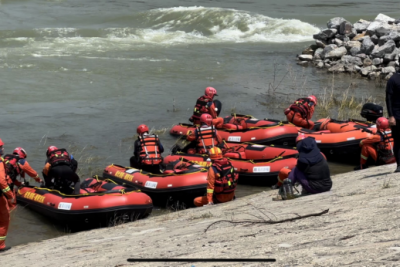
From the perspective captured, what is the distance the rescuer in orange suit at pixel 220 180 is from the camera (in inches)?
319

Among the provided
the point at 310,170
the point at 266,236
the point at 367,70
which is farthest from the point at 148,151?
the point at 367,70

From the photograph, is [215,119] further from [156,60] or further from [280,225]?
[156,60]

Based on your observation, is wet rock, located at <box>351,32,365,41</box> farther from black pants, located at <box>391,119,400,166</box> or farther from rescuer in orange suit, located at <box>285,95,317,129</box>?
black pants, located at <box>391,119,400,166</box>

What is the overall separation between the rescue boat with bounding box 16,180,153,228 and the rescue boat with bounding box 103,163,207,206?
2.10 ft

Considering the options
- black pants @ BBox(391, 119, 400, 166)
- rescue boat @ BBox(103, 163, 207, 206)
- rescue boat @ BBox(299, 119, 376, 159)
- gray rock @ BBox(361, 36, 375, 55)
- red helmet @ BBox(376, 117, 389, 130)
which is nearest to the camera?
black pants @ BBox(391, 119, 400, 166)

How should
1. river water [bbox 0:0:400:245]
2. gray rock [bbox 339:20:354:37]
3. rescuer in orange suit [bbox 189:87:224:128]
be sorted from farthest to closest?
1. gray rock [bbox 339:20:354:37]
2. river water [bbox 0:0:400:245]
3. rescuer in orange suit [bbox 189:87:224:128]

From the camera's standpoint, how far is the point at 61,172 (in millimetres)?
8766

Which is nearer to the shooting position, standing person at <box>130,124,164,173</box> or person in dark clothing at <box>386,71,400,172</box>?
person in dark clothing at <box>386,71,400,172</box>

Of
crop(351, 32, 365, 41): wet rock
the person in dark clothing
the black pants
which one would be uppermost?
the person in dark clothing

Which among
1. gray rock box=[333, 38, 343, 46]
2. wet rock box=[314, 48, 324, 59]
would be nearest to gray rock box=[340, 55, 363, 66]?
gray rock box=[333, 38, 343, 46]

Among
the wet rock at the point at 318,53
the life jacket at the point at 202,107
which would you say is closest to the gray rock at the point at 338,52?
the wet rock at the point at 318,53

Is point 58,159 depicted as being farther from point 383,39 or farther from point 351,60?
point 383,39

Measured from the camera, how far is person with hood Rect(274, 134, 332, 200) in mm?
7000

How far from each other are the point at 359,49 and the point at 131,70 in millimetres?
7827
